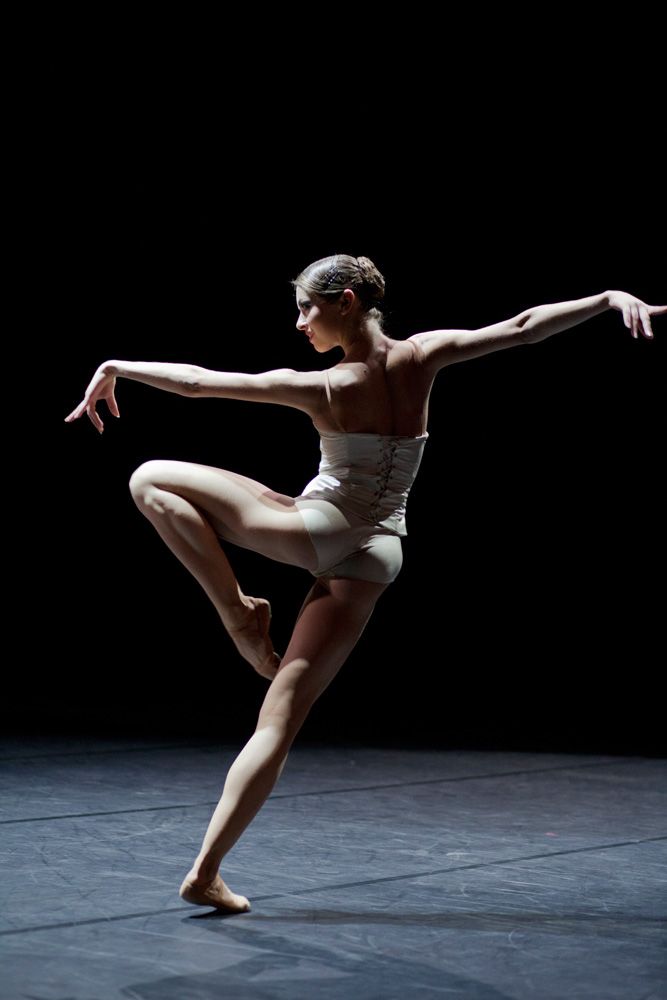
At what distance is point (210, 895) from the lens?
9.62 feet

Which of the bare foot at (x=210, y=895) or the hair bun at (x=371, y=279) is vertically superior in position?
the hair bun at (x=371, y=279)

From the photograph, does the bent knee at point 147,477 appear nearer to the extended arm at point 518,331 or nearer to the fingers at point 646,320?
→ the extended arm at point 518,331

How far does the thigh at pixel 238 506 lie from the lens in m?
3.00

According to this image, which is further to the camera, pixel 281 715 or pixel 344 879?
pixel 344 879

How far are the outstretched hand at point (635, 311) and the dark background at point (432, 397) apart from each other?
369cm

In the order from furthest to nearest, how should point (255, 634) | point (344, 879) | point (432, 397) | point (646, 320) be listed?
point (432, 397), point (344, 879), point (255, 634), point (646, 320)

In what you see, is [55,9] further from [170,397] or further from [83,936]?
[83,936]

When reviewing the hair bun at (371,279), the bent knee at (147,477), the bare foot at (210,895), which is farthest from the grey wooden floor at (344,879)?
the hair bun at (371,279)

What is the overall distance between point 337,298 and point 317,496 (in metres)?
0.44

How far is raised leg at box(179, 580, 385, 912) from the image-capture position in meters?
2.94

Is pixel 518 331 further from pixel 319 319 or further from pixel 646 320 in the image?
pixel 319 319

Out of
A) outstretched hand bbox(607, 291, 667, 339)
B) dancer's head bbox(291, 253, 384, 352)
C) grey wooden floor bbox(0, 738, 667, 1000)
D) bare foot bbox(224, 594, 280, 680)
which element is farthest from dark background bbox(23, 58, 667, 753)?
outstretched hand bbox(607, 291, 667, 339)

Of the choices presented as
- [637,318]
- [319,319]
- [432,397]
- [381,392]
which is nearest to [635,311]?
[637,318]

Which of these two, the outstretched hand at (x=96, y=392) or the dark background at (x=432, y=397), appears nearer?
the outstretched hand at (x=96, y=392)
